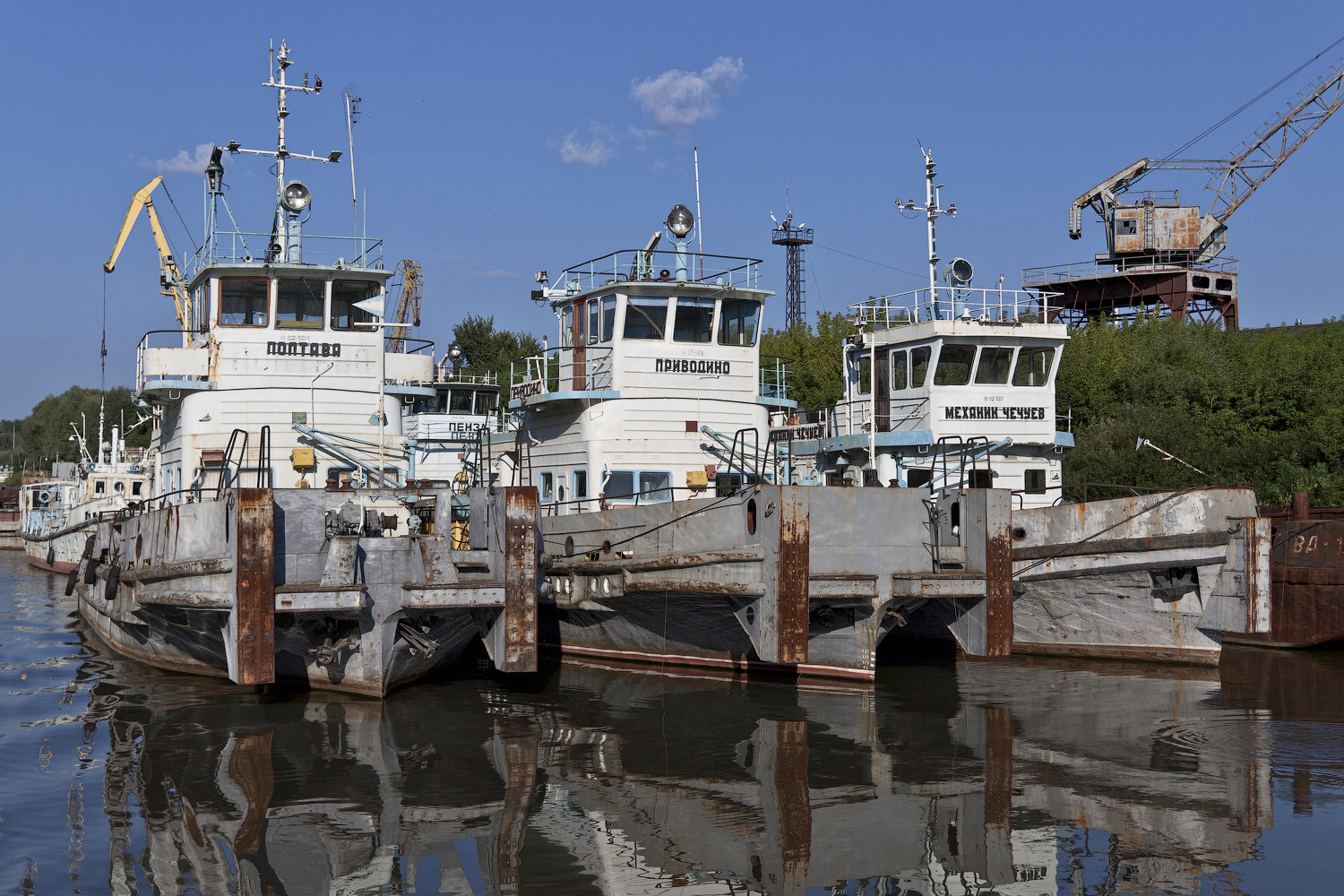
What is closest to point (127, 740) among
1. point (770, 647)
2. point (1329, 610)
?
point (770, 647)

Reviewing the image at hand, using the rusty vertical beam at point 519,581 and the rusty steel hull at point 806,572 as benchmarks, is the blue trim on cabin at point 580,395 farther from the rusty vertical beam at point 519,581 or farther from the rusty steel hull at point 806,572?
the rusty vertical beam at point 519,581

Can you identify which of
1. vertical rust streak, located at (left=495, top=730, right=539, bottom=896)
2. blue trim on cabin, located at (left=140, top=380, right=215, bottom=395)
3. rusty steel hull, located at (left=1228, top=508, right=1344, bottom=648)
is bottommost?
vertical rust streak, located at (left=495, top=730, right=539, bottom=896)

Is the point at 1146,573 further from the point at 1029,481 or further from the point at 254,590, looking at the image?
the point at 254,590

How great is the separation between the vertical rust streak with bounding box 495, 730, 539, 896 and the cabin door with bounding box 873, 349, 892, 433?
11.1 metres

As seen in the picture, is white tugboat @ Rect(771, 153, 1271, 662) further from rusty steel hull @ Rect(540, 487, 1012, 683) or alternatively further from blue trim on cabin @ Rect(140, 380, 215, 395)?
blue trim on cabin @ Rect(140, 380, 215, 395)

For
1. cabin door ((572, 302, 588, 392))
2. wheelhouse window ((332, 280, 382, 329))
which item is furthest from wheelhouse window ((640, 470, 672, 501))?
wheelhouse window ((332, 280, 382, 329))

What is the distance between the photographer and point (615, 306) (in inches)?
843

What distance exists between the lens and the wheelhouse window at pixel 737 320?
72.0ft

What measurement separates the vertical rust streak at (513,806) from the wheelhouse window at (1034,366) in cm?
1249

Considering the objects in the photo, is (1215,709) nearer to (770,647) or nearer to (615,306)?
(770,647)

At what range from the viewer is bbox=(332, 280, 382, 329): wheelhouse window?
68.6 ft

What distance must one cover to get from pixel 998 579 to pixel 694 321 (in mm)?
7748

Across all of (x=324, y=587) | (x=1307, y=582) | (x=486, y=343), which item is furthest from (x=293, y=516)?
(x=486, y=343)

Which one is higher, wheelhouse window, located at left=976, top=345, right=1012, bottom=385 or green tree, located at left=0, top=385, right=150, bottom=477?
green tree, located at left=0, top=385, right=150, bottom=477
